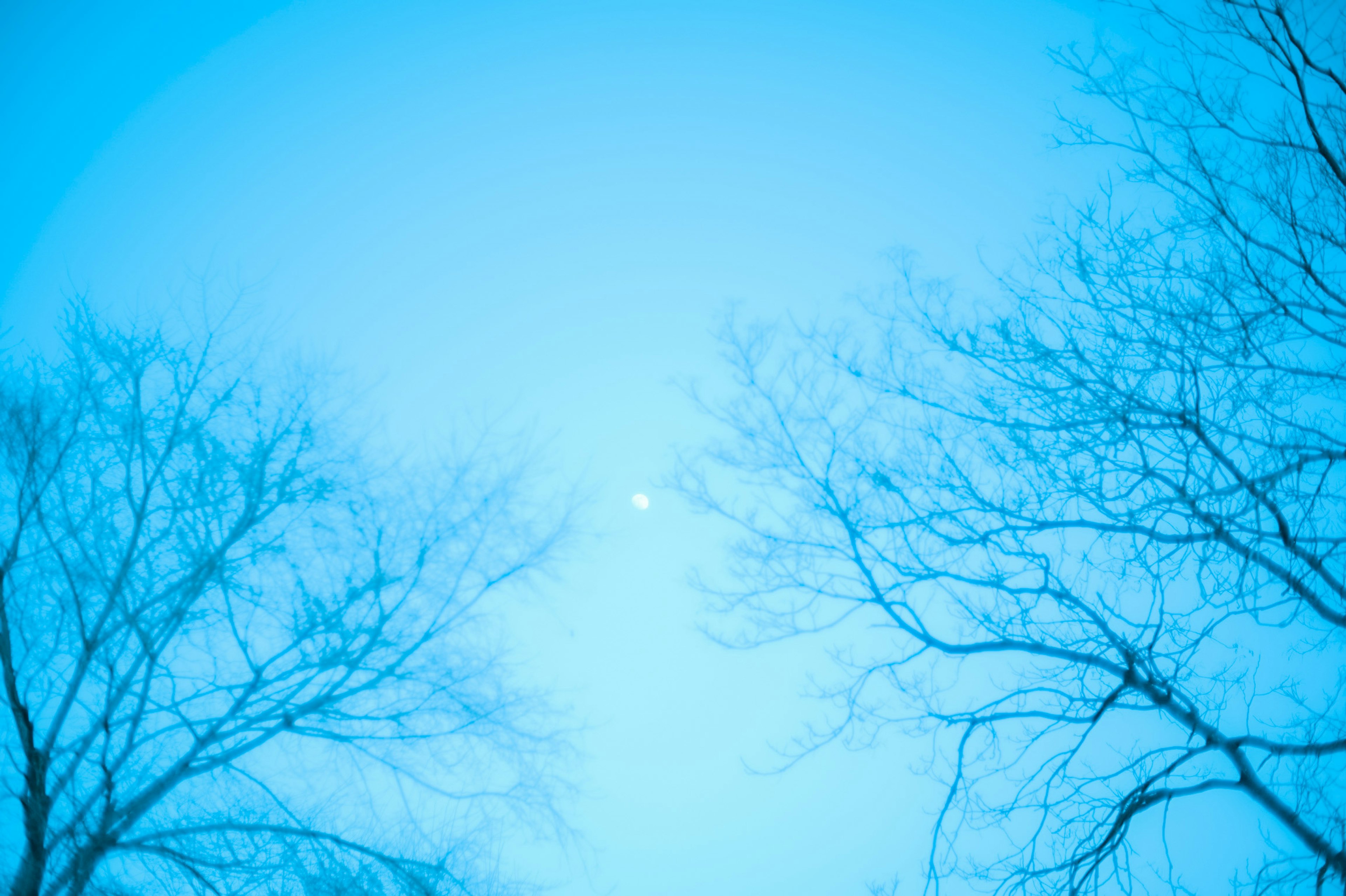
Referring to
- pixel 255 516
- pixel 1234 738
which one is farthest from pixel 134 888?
pixel 1234 738

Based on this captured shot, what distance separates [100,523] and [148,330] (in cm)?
136

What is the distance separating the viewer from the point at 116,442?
4.17 m

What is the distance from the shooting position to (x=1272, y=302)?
3.03 m

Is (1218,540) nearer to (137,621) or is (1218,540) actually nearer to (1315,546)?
(1315,546)

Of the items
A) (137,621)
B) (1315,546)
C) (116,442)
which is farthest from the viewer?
(116,442)

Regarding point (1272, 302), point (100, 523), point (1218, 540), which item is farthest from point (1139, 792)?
point (100, 523)

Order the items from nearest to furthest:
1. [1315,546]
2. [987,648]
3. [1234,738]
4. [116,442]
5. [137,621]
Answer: [1234,738] < [1315,546] < [987,648] < [137,621] < [116,442]

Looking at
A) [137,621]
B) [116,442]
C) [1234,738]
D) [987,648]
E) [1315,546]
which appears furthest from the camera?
[116,442]

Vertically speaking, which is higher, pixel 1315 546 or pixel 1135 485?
pixel 1135 485

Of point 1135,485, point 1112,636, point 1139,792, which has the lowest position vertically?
point 1139,792

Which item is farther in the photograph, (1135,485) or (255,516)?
(255,516)

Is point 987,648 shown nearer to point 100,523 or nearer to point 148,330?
point 100,523

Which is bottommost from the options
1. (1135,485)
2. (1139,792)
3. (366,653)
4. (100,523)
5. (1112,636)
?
(1139,792)

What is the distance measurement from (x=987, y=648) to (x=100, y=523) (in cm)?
536
